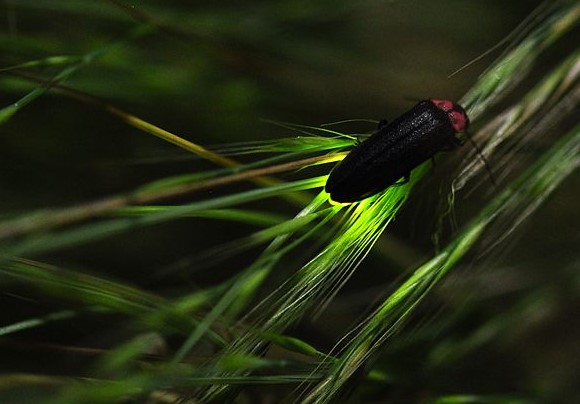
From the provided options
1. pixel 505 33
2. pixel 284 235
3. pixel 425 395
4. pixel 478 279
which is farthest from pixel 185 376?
pixel 505 33

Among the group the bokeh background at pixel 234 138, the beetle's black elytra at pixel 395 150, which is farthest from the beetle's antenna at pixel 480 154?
the bokeh background at pixel 234 138

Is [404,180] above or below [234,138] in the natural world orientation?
below

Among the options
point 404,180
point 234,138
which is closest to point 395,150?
point 404,180

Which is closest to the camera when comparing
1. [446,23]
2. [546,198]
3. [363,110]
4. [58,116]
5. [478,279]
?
[546,198]

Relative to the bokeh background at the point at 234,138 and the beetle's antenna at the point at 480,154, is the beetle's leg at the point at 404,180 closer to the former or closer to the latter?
the beetle's antenna at the point at 480,154

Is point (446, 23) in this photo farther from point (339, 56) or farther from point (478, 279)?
point (478, 279)

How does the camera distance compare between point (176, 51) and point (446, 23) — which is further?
point (446, 23)

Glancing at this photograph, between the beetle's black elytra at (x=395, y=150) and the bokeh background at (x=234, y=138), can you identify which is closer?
the beetle's black elytra at (x=395, y=150)

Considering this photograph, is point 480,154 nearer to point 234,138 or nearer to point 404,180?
point 404,180

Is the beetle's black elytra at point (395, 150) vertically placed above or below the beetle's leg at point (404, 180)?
above
